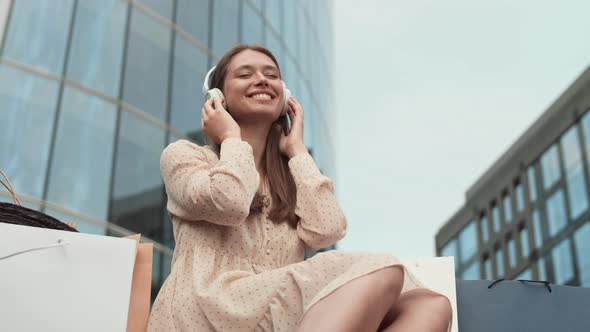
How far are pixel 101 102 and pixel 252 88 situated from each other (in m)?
7.78

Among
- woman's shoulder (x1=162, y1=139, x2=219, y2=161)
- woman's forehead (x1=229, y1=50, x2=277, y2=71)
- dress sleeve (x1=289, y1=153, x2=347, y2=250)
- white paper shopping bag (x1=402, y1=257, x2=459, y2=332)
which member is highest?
woman's forehead (x1=229, y1=50, x2=277, y2=71)

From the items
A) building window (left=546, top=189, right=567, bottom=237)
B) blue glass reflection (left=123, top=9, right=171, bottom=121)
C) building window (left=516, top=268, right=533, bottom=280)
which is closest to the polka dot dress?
blue glass reflection (left=123, top=9, right=171, bottom=121)

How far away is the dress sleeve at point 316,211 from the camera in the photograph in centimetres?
285

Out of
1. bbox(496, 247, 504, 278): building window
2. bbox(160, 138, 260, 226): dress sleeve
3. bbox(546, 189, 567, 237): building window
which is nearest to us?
bbox(160, 138, 260, 226): dress sleeve

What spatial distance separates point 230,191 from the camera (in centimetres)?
260

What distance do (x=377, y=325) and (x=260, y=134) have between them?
1.32 metres

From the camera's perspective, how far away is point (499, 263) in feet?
135

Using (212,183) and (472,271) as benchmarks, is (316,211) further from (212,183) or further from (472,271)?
(472,271)

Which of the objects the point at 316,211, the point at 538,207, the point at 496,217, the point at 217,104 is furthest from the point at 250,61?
the point at 496,217

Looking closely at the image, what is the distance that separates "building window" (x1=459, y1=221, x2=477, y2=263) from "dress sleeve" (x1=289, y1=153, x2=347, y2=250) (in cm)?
4256

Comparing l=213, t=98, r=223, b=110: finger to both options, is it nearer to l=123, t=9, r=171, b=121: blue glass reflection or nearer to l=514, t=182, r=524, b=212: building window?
l=123, t=9, r=171, b=121: blue glass reflection

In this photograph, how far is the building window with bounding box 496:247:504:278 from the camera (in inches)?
1598

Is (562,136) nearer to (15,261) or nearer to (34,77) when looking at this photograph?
(34,77)

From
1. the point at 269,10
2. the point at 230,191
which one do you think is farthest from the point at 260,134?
the point at 269,10
